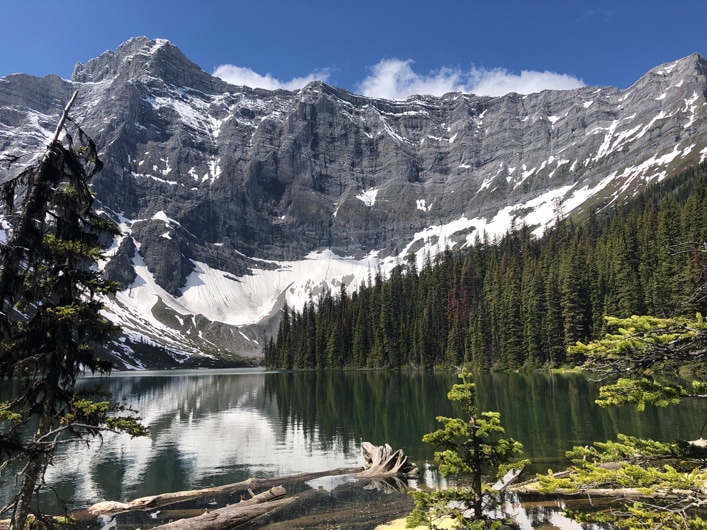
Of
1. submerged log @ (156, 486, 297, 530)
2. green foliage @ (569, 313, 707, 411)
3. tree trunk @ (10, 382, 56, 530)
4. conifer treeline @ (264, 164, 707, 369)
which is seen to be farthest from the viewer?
conifer treeline @ (264, 164, 707, 369)

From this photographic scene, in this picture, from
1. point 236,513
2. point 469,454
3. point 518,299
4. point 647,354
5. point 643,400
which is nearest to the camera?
point 647,354

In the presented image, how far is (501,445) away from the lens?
40.9 feet

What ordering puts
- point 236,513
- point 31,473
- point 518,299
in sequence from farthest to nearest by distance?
1. point 518,299
2. point 236,513
3. point 31,473

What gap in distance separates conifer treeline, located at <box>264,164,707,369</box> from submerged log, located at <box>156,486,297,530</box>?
1769 inches

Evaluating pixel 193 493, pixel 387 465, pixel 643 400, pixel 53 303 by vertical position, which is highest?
pixel 53 303

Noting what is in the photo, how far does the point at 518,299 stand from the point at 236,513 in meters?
99.9

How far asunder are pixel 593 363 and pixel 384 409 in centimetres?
4744

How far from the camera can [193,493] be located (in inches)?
908

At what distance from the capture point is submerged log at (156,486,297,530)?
56.4 ft

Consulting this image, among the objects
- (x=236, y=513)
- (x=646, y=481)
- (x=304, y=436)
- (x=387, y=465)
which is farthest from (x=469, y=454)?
(x=304, y=436)

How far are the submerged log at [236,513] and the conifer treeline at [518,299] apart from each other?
44.9 metres

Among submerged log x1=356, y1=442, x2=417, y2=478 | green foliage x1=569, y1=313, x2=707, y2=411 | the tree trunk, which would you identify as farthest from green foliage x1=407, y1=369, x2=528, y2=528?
submerged log x1=356, y1=442, x2=417, y2=478

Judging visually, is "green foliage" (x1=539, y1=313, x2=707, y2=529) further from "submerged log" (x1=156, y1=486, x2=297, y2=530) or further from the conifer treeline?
the conifer treeline

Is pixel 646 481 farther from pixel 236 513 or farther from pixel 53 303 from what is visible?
pixel 236 513
